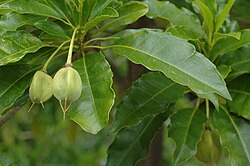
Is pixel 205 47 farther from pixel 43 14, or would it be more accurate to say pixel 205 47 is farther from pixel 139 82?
pixel 43 14

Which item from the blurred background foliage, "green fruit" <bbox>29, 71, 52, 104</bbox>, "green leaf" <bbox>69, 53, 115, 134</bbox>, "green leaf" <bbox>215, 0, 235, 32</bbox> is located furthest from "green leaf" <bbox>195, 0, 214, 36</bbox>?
the blurred background foliage

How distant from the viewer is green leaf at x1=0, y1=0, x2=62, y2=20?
1036 millimetres

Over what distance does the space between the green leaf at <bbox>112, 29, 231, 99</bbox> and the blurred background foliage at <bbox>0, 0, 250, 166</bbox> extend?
64 centimetres

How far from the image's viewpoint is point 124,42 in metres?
1.07

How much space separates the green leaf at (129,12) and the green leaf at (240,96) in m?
0.24

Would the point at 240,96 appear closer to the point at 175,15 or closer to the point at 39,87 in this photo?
the point at 175,15

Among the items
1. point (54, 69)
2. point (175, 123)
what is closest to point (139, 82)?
point (175, 123)

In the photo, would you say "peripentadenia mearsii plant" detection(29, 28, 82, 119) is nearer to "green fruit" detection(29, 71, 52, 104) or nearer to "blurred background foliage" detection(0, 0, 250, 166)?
"green fruit" detection(29, 71, 52, 104)

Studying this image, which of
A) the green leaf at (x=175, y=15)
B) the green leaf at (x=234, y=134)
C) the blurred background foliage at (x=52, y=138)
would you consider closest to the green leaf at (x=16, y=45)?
the green leaf at (x=175, y=15)

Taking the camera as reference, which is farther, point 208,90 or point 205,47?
point 205,47

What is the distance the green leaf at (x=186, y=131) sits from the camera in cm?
111

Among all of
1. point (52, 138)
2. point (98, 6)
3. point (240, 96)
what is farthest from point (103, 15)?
point (52, 138)

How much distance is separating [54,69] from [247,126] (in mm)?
562

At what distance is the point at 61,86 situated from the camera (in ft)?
3.16
